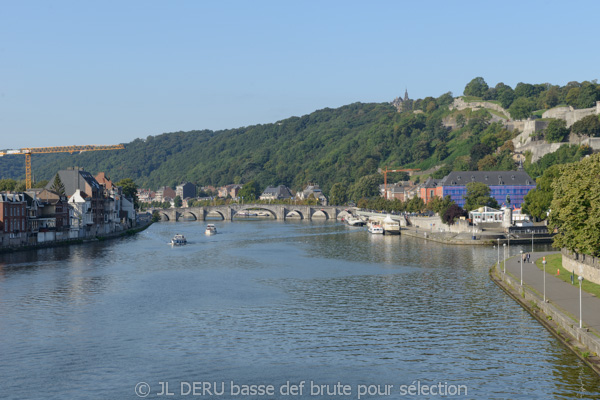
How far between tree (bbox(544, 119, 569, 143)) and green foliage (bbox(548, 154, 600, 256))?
4016 inches

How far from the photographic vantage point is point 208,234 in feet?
416

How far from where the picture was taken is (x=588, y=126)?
14750 centimetres

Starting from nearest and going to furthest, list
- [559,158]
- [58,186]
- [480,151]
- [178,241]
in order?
[178,241]
[58,186]
[559,158]
[480,151]

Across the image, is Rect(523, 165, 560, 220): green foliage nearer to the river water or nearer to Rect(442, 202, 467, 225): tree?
Rect(442, 202, 467, 225): tree

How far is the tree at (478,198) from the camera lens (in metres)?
123

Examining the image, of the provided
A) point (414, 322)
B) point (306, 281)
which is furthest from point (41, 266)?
point (414, 322)

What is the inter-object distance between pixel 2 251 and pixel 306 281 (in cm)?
4277


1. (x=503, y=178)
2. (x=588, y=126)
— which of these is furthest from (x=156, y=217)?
(x=588, y=126)

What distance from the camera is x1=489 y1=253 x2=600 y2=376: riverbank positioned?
32469 mm

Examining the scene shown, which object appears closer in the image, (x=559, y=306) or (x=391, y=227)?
(x=559, y=306)

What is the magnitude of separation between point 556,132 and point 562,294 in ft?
392

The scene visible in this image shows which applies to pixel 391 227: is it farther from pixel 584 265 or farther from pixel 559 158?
pixel 584 265

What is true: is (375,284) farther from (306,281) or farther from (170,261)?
(170,261)

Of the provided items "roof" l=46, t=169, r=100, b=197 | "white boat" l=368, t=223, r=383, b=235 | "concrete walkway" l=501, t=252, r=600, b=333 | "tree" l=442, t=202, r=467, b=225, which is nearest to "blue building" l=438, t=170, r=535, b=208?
"white boat" l=368, t=223, r=383, b=235
